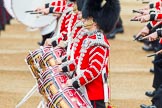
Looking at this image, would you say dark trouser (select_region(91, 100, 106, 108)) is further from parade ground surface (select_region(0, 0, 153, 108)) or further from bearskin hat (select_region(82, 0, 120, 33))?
parade ground surface (select_region(0, 0, 153, 108))

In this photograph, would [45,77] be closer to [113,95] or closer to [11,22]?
[113,95]

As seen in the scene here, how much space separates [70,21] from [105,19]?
147 cm

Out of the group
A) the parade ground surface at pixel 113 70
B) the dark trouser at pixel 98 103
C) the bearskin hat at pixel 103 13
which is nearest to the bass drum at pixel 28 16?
the parade ground surface at pixel 113 70

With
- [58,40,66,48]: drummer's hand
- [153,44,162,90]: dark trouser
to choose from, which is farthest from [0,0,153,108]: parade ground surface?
[58,40,66,48]: drummer's hand

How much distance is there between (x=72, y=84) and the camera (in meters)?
5.55

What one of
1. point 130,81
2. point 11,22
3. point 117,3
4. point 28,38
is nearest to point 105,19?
point 117,3

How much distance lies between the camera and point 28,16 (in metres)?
8.57

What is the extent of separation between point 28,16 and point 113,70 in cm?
208

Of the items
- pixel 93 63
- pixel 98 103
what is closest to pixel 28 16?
pixel 98 103

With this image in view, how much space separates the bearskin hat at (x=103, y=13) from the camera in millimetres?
5699

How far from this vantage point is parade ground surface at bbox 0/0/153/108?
8.41 meters

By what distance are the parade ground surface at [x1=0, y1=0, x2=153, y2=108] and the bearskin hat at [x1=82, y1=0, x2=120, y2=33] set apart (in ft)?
8.15

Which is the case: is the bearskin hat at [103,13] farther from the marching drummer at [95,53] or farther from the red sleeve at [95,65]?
the red sleeve at [95,65]

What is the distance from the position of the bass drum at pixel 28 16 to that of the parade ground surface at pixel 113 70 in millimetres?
840
